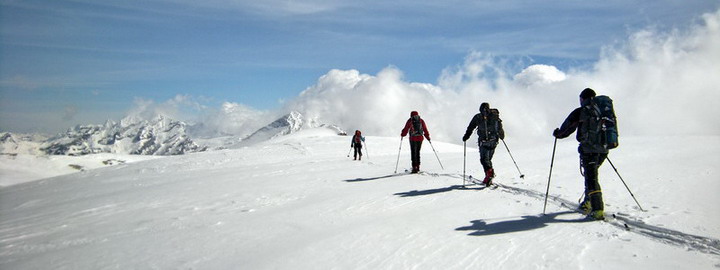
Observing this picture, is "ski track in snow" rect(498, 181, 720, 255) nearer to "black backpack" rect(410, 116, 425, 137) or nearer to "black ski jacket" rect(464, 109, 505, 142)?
"black ski jacket" rect(464, 109, 505, 142)

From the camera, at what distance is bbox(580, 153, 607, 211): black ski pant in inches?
251

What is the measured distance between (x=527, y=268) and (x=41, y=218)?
43.0 feet

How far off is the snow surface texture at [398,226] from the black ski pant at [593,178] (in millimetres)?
423

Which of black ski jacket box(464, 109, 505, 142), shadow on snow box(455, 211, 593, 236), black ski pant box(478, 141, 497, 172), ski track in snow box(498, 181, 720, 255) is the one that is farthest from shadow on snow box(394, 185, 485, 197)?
ski track in snow box(498, 181, 720, 255)

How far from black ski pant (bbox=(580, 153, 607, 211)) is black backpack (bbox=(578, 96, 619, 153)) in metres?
0.14

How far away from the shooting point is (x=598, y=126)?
21.6 feet

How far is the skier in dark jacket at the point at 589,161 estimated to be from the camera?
6.38 m

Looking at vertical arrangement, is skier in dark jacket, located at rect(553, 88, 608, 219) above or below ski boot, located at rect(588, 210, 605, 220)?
above

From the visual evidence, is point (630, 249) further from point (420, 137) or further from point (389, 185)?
point (420, 137)

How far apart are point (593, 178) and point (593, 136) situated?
77cm

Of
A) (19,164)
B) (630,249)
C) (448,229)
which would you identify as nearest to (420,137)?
(448,229)

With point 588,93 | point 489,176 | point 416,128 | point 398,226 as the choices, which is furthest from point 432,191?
point 588,93

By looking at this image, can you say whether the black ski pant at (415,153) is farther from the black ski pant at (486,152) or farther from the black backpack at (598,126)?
the black backpack at (598,126)

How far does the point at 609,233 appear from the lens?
5578 mm
